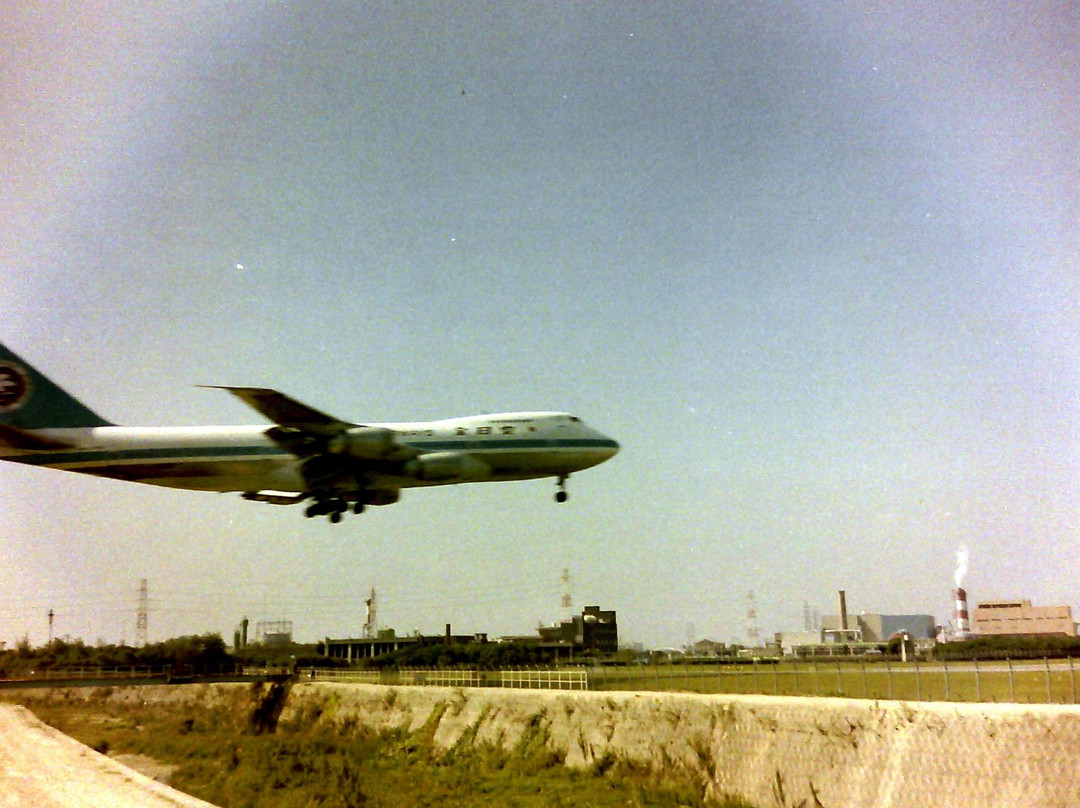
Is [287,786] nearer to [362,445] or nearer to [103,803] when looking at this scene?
[103,803]

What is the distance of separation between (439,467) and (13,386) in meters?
27.6

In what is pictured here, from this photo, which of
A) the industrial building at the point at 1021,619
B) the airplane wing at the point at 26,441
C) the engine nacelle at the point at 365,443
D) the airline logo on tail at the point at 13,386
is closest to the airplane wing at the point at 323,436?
the engine nacelle at the point at 365,443

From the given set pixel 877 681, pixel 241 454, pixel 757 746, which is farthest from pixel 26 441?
pixel 877 681

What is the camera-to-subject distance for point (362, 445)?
4688cm

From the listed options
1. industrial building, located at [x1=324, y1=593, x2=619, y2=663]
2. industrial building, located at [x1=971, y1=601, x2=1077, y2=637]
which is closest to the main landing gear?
industrial building, located at [x1=324, y1=593, x2=619, y2=663]

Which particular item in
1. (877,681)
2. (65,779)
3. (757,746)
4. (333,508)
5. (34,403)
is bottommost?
(65,779)

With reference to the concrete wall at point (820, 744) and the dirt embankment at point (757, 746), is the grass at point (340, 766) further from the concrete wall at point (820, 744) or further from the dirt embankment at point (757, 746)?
the concrete wall at point (820, 744)

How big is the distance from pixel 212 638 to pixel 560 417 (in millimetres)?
91621

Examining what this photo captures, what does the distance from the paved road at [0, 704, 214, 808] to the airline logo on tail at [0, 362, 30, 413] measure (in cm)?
2208

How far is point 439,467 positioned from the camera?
47812mm

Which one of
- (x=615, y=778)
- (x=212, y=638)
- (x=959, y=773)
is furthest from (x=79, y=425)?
(x=212, y=638)

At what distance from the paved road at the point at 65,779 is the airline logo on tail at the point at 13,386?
72.4 ft

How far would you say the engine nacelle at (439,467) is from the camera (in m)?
47.8

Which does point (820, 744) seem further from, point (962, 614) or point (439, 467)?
point (962, 614)
